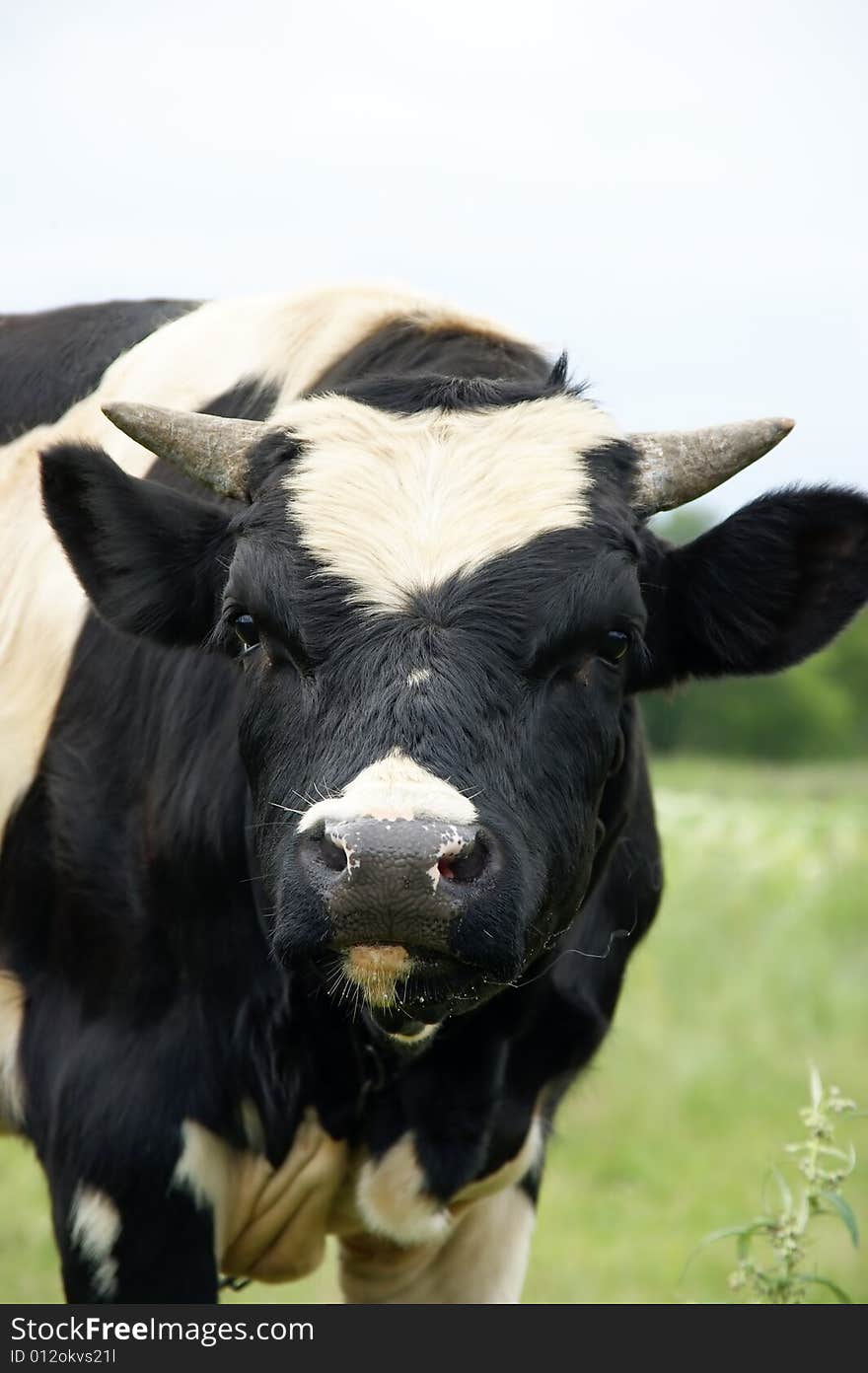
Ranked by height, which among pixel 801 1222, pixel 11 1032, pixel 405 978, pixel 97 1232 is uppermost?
pixel 405 978

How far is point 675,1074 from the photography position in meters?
12.7

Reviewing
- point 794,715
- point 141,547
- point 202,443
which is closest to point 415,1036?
point 141,547

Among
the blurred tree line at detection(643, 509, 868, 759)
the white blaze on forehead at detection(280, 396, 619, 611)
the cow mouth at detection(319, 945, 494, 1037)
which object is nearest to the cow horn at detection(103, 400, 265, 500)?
the white blaze on forehead at detection(280, 396, 619, 611)

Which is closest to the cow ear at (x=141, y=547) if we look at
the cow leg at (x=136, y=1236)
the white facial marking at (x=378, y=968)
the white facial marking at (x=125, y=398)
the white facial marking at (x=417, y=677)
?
the white facial marking at (x=125, y=398)

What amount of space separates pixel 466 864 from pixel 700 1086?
9.23m

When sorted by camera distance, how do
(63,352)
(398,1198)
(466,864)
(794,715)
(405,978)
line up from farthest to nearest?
(794,715) < (63,352) < (398,1198) < (405,978) < (466,864)

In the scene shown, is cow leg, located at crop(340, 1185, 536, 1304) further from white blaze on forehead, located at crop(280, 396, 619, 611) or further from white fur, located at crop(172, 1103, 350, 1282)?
white blaze on forehead, located at crop(280, 396, 619, 611)

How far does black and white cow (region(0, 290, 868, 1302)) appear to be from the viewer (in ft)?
13.0

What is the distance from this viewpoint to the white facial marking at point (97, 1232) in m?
4.93

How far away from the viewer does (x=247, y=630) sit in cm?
449

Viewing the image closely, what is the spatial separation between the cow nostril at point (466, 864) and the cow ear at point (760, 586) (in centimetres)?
115

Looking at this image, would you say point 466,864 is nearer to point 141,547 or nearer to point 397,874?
point 397,874

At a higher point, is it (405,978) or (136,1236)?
(405,978)
